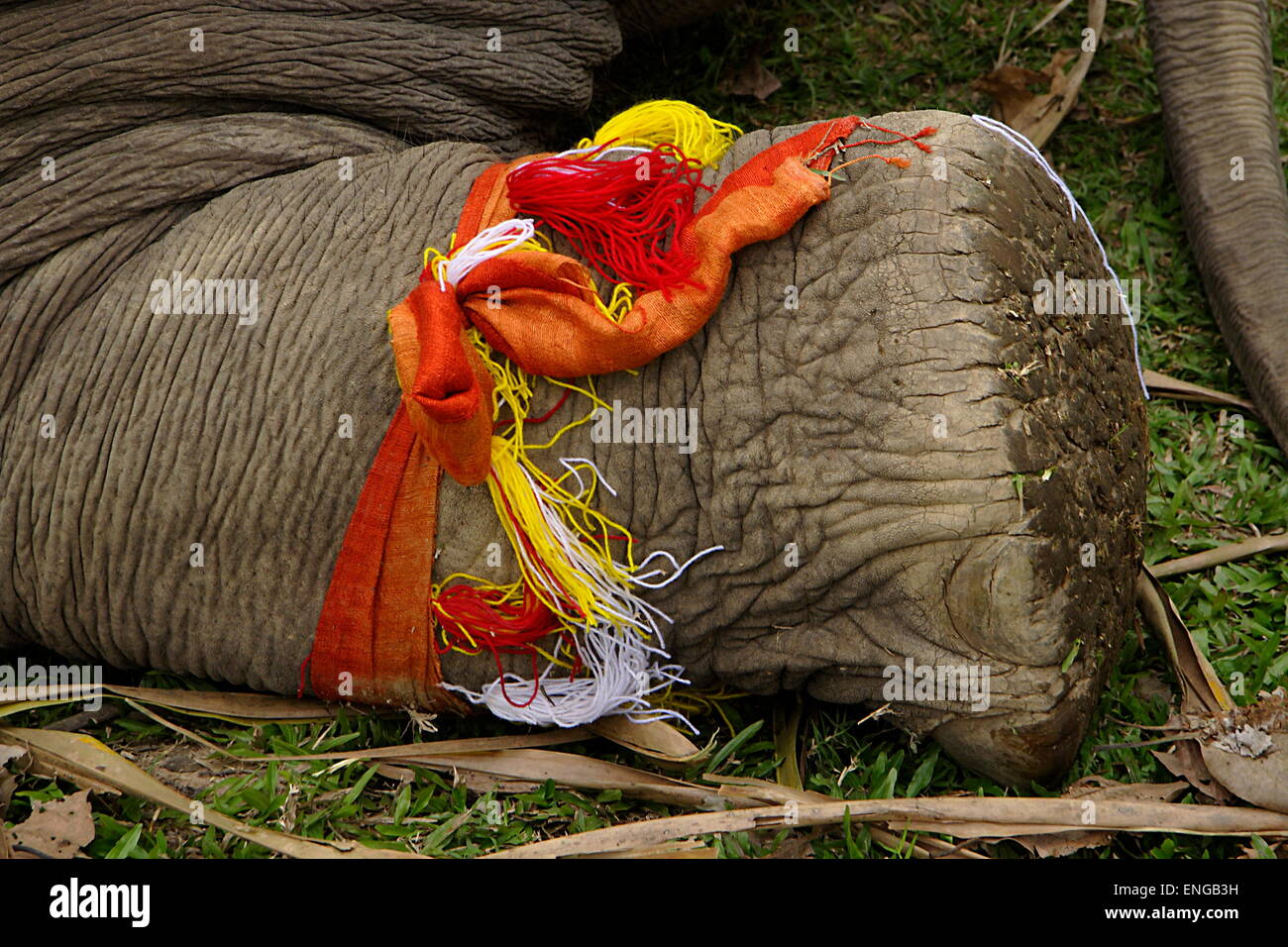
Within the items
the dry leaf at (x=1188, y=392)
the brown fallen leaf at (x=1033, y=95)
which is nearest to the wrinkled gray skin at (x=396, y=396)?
the dry leaf at (x=1188, y=392)

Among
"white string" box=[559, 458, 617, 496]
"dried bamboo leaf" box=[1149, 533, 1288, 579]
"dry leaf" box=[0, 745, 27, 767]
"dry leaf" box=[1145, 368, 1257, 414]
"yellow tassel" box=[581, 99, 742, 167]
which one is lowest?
"dry leaf" box=[0, 745, 27, 767]

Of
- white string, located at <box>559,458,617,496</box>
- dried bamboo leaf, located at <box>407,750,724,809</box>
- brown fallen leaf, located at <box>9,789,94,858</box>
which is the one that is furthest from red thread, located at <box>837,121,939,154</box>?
brown fallen leaf, located at <box>9,789,94,858</box>

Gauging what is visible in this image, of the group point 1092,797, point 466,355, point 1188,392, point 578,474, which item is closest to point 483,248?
point 466,355

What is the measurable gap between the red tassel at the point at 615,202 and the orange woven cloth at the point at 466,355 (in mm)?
73

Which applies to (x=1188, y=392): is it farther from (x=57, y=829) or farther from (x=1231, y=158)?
(x=57, y=829)

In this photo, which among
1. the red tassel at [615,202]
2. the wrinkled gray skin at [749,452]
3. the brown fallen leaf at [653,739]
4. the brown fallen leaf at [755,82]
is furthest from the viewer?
the brown fallen leaf at [755,82]

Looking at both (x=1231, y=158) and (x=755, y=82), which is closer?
(x=1231, y=158)

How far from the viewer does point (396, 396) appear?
2.20m

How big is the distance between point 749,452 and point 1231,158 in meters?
1.84

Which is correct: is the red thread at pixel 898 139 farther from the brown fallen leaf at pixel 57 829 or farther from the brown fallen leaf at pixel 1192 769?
the brown fallen leaf at pixel 57 829

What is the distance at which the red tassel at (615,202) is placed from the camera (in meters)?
2.19

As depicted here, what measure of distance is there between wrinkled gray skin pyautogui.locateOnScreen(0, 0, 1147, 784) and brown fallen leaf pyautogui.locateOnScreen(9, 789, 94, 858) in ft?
1.15

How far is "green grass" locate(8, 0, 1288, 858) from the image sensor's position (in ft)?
7.30

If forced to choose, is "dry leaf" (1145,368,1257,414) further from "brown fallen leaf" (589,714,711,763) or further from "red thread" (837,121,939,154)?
"brown fallen leaf" (589,714,711,763)
